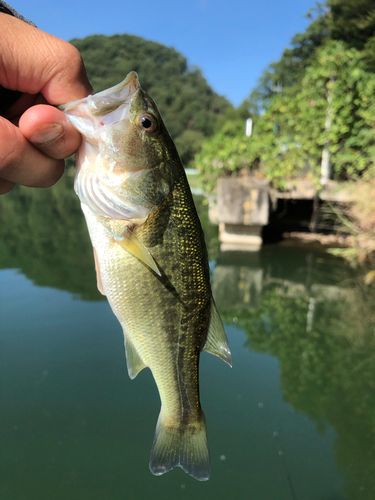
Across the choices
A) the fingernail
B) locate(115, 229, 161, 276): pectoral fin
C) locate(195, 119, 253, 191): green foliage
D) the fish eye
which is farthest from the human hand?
locate(195, 119, 253, 191): green foliage

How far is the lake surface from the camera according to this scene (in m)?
2.51

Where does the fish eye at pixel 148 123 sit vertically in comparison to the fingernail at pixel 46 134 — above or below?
above

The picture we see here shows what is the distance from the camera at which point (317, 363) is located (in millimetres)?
3998

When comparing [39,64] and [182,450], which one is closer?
[39,64]

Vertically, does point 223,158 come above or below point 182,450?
above

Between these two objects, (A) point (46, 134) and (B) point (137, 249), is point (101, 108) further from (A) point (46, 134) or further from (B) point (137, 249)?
(B) point (137, 249)

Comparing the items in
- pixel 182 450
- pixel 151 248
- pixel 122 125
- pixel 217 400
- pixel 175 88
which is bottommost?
pixel 217 400

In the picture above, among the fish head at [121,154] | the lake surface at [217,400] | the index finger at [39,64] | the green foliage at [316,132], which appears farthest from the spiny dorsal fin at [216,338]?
the green foliage at [316,132]

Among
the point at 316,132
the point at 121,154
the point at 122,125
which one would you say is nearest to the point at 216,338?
the point at 121,154

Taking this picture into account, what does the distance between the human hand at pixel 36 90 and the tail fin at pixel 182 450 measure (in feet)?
4.26

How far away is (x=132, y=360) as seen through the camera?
5.34ft

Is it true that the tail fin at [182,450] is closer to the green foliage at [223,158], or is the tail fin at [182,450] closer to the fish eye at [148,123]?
the fish eye at [148,123]

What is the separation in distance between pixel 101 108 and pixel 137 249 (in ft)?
1.95

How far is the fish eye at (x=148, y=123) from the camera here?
1463 millimetres
